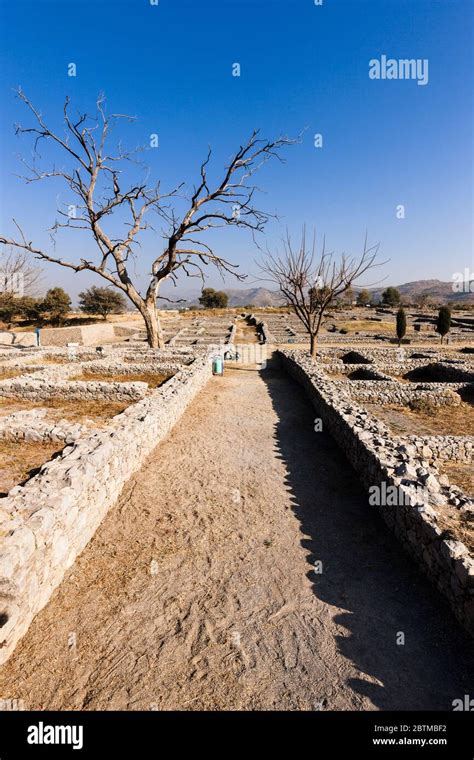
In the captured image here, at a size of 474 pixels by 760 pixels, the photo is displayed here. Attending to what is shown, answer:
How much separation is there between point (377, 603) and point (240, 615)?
1.43 meters

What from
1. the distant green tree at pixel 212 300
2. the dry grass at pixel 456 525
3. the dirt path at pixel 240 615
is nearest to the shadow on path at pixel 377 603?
the dirt path at pixel 240 615

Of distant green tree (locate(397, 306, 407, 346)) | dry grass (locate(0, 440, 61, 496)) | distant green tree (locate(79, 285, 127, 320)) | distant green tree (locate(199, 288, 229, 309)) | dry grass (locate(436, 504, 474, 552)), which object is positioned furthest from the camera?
distant green tree (locate(199, 288, 229, 309))

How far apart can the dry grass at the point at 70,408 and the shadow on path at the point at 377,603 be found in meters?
5.91

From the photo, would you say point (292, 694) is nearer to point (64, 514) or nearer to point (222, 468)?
point (64, 514)

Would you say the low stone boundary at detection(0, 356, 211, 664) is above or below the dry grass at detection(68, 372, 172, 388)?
below

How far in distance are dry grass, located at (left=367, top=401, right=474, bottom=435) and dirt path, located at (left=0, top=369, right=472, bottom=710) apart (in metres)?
3.72

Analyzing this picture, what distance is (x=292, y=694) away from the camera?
9.48 ft

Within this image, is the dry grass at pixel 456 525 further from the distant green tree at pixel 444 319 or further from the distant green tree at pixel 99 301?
the distant green tree at pixel 99 301

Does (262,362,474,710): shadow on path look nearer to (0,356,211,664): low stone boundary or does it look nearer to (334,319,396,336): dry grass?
(0,356,211,664): low stone boundary

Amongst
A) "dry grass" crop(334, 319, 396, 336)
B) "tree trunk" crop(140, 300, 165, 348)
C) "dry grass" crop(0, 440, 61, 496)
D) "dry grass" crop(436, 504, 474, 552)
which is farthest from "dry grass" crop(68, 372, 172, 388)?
"dry grass" crop(334, 319, 396, 336)

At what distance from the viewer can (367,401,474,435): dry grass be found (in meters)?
8.96

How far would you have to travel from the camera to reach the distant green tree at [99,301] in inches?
1969

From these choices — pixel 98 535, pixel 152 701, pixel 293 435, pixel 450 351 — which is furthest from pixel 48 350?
pixel 450 351
